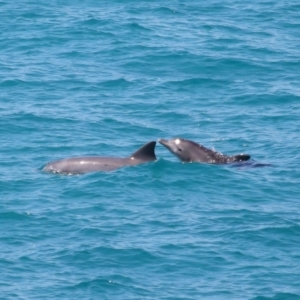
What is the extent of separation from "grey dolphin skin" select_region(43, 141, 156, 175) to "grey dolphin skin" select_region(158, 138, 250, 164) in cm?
92

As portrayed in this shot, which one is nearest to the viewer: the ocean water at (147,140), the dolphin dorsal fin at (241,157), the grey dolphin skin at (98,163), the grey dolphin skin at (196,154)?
the ocean water at (147,140)

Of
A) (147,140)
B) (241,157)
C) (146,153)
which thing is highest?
(146,153)

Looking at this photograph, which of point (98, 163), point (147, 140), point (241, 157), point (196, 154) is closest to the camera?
point (98, 163)

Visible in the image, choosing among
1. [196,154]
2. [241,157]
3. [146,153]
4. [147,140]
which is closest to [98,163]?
[146,153]

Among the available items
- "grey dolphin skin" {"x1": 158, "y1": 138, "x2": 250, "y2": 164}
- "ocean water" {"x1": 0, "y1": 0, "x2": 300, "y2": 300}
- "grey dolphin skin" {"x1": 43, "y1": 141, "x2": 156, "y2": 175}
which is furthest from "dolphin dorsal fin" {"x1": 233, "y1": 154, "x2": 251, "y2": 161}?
"grey dolphin skin" {"x1": 43, "y1": 141, "x2": 156, "y2": 175}

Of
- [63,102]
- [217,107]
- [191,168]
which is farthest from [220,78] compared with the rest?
[191,168]

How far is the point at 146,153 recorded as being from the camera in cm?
3066

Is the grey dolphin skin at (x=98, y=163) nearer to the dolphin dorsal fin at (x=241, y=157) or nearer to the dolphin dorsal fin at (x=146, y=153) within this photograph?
the dolphin dorsal fin at (x=146, y=153)

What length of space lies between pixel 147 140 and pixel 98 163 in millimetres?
3401

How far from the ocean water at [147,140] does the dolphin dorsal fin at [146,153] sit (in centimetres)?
32

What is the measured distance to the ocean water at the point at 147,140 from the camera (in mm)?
23547

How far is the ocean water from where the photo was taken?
2355 centimetres

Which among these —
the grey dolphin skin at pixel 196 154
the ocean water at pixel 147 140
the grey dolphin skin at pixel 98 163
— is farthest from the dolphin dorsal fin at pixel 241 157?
the grey dolphin skin at pixel 98 163

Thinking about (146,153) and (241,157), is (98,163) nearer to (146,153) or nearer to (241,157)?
(146,153)
